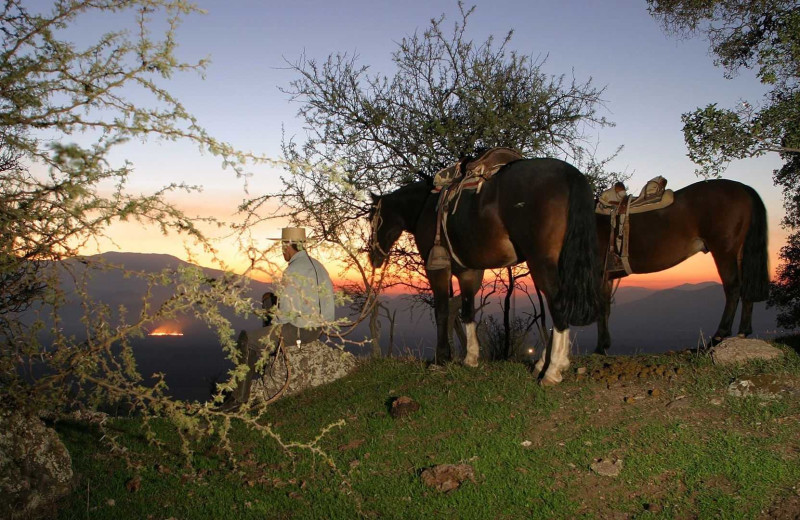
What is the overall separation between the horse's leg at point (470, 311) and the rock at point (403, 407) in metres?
1.58

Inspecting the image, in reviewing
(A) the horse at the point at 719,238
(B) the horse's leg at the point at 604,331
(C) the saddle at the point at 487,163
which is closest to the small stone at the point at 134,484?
(C) the saddle at the point at 487,163

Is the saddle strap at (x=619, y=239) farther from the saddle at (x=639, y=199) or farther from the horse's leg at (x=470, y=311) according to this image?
the horse's leg at (x=470, y=311)

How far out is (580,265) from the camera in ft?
21.8

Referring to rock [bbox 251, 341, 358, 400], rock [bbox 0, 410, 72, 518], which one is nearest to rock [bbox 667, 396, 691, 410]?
rock [bbox 251, 341, 358, 400]

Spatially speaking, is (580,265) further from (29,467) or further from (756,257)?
(29,467)

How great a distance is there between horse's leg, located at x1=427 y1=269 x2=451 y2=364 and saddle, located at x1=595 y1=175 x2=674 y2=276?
2420mm

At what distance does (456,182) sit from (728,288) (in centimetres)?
389

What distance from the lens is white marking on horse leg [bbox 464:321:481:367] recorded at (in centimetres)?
839

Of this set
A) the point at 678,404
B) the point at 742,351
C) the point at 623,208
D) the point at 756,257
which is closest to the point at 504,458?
the point at 678,404

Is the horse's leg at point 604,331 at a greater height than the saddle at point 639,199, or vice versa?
the saddle at point 639,199

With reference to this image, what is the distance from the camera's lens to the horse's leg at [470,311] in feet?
27.7

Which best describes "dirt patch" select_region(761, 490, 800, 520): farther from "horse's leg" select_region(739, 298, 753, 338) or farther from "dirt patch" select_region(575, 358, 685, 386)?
"horse's leg" select_region(739, 298, 753, 338)

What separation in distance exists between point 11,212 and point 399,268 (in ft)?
30.4

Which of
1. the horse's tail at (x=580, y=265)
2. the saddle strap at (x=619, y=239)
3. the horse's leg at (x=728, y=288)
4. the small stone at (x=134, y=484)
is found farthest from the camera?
the saddle strap at (x=619, y=239)
